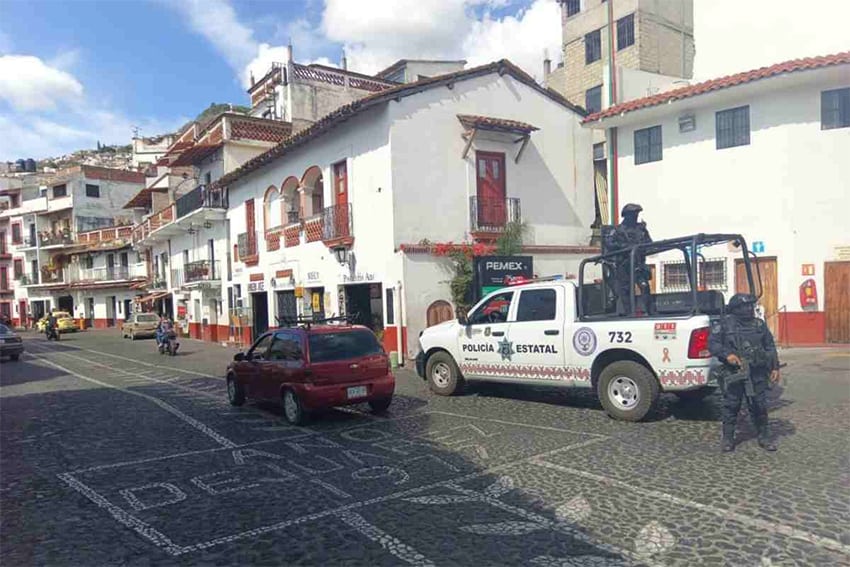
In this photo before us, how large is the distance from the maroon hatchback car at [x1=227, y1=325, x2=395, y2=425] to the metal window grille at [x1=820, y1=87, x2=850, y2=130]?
42.6 ft

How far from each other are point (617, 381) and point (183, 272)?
28.7 m

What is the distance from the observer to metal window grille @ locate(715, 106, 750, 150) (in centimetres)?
1581

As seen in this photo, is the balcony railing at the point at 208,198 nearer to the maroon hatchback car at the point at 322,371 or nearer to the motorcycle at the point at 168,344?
the motorcycle at the point at 168,344

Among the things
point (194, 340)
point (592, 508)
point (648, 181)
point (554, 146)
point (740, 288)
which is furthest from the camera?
point (194, 340)

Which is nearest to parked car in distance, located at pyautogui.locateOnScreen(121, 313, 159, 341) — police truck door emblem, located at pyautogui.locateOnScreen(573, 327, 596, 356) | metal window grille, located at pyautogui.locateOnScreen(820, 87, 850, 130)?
police truck door emblem, located at pyautogui.locateOnScreen(573, 327, 596, 356)

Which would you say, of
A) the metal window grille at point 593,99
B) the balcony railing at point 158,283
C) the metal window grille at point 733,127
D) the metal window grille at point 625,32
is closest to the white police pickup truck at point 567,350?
the metal window grille at point 733,127

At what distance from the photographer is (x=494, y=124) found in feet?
55.9

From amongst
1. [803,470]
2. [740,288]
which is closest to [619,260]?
[803,470]

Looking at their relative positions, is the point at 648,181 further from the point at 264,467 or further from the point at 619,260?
the point at 264,467

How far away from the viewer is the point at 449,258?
16.4m

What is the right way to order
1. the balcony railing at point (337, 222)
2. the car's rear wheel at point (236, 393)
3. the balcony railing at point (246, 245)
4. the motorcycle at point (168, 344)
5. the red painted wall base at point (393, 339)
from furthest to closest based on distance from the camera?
the balcony railing at point (246, 245) → the motorcycle at point (168, 344) → the balcony railing at point (337, 222) → the red painted wall base at point (393, 339) → the car's rear wheel at point (236, 393)

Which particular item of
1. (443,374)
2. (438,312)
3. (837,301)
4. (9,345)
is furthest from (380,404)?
(9,345)

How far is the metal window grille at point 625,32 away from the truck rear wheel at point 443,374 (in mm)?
28228

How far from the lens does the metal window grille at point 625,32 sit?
32438 mm
